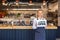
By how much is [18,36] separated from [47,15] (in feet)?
8.34

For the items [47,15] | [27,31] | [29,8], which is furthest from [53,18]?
[27,31]

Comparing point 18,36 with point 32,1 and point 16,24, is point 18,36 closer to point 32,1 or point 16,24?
point 16,24

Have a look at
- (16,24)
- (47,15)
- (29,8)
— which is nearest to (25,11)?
(29,8)

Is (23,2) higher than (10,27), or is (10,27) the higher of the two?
(23,2)

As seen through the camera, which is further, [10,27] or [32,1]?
[32,1]

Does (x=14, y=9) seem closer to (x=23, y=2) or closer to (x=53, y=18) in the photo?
(x=23, y=2)

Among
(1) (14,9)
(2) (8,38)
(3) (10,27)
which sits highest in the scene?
(1) (14,9)

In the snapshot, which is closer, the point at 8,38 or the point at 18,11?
the point at 8,38

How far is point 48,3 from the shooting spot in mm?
7879

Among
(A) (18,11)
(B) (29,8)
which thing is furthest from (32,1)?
(A) (18,11)

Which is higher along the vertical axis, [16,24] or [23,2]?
[23,2]

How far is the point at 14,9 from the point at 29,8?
0.76 metres

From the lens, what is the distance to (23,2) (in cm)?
806

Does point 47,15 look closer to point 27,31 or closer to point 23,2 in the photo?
point 23,2
